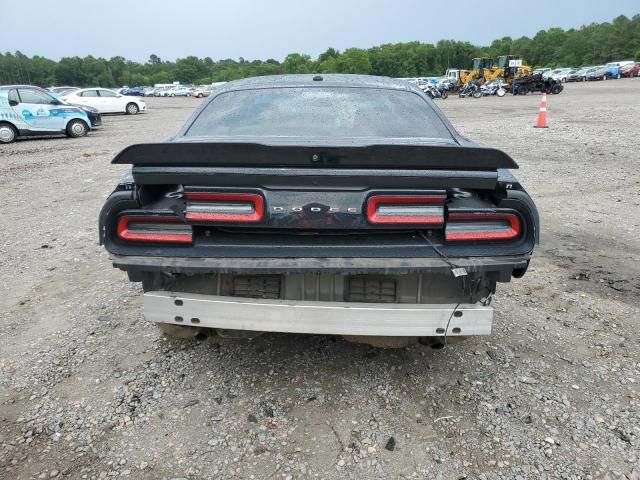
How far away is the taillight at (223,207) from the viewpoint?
225 centimetres

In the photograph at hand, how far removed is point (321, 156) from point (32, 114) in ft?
47.8

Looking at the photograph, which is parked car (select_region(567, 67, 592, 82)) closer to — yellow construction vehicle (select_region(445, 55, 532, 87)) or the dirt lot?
yellow construction vehicle (select_region(445, 55, 532, 87))

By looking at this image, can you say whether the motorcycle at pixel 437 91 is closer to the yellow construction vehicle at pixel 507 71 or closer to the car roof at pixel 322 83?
the yellow construction vehicle at pixel 507 71

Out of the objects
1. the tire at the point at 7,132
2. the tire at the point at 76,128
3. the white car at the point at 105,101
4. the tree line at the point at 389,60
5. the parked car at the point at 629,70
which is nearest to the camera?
the tire at the point at 7,132

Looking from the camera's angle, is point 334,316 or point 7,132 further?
point 7,132

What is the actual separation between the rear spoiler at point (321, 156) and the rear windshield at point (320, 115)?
812 millimetres

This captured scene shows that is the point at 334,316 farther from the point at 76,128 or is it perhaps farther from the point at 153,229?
the point at 76,128

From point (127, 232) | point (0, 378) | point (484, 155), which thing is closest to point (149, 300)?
point (127, 232)

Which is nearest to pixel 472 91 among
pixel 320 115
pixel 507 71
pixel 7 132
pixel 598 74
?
pixel 507 71

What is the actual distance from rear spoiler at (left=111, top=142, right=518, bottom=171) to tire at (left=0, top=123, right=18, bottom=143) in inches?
556

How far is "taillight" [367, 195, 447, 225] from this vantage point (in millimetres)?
2242

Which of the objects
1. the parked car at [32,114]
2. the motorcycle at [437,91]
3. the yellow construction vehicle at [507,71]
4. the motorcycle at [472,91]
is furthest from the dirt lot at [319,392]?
the yellow construction vehicle at [507,71]

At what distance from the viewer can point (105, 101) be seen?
24797 millimetres

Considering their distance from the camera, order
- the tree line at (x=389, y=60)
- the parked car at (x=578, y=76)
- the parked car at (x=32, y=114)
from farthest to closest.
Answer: the tree line at (x=389, y=60) < the parked car at (x=578, y=76) < the parked car at (x=32, y=114)
